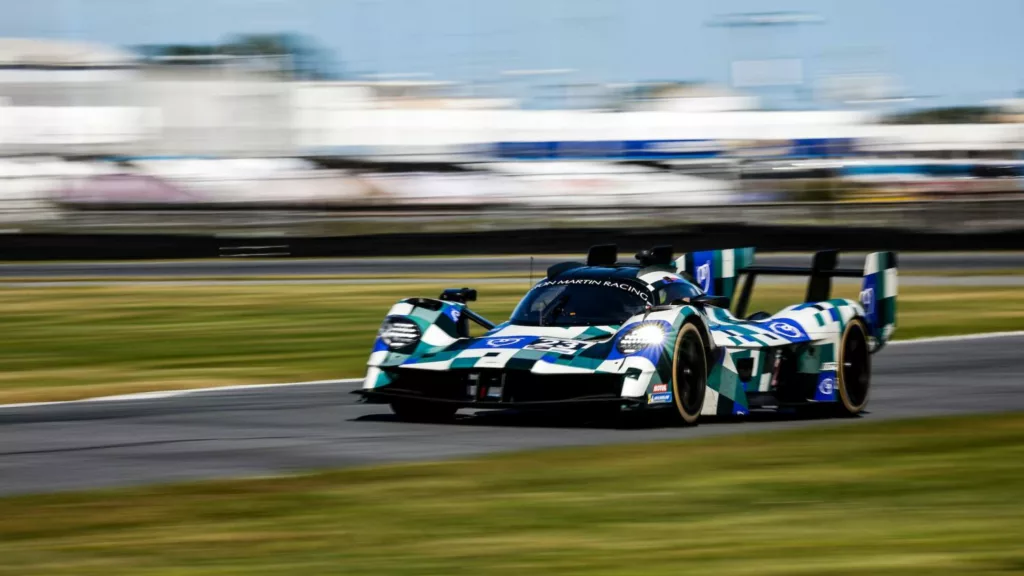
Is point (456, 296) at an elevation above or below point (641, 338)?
above

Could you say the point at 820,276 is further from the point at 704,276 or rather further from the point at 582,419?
the point at 582,419

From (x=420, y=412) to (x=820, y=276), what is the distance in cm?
382

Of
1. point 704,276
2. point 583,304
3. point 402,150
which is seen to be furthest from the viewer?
point 402,150

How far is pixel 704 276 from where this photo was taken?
42.3 ft

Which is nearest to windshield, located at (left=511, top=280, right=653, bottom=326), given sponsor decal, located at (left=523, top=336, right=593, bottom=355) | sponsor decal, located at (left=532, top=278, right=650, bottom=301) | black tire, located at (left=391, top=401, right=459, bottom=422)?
sponsor decal, located at (left=532, top=278, right=650, bottom=301)

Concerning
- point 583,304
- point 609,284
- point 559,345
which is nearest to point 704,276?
point 609,284

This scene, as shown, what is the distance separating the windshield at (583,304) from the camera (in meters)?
10.6

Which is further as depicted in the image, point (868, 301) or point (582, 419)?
point (868, 301)

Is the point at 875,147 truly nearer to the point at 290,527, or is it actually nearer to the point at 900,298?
the point at 900,298

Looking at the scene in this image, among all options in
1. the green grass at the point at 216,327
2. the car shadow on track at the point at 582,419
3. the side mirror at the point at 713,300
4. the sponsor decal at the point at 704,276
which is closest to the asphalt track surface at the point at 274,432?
the car shadow on track at the point at 582,419

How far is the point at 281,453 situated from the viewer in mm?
9062

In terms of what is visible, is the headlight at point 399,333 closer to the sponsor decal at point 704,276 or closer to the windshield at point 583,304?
the windshield at point 583,304

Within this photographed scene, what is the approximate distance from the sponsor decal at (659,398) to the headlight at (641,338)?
0.31 metres

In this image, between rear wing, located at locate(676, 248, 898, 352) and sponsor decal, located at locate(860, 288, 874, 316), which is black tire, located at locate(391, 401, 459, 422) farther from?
sponsor decal, located at locate(860, 288, 874, 316)
